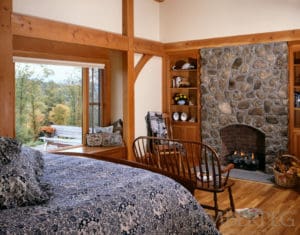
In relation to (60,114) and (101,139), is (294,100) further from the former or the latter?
(60,114)

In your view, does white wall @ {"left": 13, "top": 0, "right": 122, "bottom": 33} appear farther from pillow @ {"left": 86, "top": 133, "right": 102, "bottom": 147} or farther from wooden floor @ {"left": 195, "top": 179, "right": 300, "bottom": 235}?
wooden floor @ {"left": 195, "top": 179, "right": 300, "bottom": 235}

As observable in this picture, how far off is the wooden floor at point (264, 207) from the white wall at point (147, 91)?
2.14 metres

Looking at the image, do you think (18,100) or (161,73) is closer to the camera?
(18,100)

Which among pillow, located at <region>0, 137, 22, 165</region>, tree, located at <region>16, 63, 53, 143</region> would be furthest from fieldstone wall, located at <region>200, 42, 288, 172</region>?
pillow, located at <region>0, 137, 22, 165</region>

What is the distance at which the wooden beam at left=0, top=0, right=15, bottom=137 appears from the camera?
3998 mm

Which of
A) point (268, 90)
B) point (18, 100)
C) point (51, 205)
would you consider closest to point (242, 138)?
point (268, 90)

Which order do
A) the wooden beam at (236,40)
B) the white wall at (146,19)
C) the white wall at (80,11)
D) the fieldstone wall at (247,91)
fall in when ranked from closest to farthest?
the white wall at (80,11), the wooden beam at (236,40), the fieldstone wall at (247,91), the white wall at (146,19)

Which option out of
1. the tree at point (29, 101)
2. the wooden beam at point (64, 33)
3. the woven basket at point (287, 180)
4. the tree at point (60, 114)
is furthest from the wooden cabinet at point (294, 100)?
the tree at point (29, 101)

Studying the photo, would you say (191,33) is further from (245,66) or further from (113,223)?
(113,223)

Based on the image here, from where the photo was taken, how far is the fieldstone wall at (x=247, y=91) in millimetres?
5664

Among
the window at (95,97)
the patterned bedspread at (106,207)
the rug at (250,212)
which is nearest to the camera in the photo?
the patterned bedspread at (106,207)

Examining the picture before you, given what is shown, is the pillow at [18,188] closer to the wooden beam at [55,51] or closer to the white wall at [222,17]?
the wooden beam at [55,51]

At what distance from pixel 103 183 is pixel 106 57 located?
14.1 ft

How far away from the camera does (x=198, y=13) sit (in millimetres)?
6496
